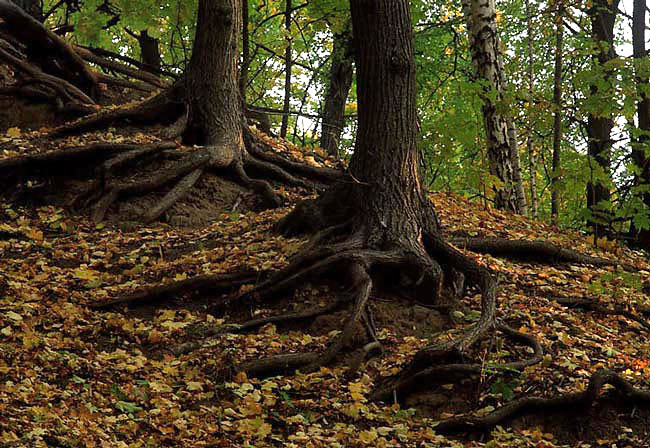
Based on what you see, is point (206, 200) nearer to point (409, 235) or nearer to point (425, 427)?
point (409, 235)

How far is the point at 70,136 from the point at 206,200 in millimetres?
2423

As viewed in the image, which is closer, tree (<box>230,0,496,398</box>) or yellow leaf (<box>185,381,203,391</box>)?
yellow leaf (<box>185,381,203,391</box>)

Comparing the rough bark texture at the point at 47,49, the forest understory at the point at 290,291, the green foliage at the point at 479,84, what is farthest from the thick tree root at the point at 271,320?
the rough bark texture at the point at 47,49

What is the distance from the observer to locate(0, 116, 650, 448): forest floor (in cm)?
455

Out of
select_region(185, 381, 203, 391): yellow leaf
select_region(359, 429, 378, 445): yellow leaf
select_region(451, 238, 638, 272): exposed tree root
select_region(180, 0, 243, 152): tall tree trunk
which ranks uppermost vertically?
select_region(180, 0, 243, 152): tall tree trunk

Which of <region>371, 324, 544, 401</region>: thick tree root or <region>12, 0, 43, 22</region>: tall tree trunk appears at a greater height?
<region>12, 0, 43, 22</region>: tall tree trunk

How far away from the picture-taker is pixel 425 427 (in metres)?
4.84

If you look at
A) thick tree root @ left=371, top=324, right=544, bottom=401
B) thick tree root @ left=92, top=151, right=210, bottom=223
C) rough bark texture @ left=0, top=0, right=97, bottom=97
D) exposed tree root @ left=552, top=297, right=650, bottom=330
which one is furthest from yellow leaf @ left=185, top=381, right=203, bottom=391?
rough bark texture @ left=0, top=0, right=97, bottom=97

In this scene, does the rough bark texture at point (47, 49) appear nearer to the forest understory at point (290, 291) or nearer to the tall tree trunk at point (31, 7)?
the tall tree trunk at point (31, 7)

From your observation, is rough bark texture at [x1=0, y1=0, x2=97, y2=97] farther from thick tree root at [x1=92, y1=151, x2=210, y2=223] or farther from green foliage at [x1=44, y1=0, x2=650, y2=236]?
thick tree root at [x1=92, y1=151, x2=210, y2=223]

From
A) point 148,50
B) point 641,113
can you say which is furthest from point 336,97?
point 641,113

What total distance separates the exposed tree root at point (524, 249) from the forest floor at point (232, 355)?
0.47ft

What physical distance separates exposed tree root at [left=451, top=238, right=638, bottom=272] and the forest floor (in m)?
0.14

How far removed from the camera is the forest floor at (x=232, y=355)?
14.9 ft
